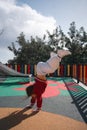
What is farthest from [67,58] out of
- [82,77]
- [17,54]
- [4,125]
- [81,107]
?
[4,125]

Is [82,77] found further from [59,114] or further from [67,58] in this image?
[67,58]

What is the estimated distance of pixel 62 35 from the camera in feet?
127

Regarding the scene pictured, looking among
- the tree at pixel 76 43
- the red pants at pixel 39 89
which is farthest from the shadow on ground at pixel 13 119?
the tree at pixel 76 43

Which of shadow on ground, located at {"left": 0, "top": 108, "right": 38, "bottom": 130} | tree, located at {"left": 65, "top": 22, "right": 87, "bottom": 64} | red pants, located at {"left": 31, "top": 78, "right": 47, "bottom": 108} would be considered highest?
tree, located at {"left": 65, "top": 22, "right": 87, "bottom": 64}

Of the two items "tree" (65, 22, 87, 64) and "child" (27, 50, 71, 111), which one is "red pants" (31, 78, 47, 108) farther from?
"tree" (65, 22, 87, 64)

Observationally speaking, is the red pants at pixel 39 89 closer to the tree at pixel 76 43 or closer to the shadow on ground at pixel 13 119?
the shadow on ground at pixel 13 119

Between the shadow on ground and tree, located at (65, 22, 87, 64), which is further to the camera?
tree, located at (65, 22, 87, 64)

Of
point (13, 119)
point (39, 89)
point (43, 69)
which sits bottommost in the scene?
point (13, 119)

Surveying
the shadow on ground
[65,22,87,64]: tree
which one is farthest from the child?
[65,22,87,64]: tree

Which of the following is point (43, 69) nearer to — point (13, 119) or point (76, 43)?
point (13, 119)

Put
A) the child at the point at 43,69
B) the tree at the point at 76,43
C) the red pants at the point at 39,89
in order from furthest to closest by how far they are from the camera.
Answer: the tree at the point at 76,43 < the red pants at the point at 39,89 < the child at the point at 43,69

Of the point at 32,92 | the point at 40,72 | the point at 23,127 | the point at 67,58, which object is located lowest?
the point at 23,127

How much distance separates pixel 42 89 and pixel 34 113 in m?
0.79

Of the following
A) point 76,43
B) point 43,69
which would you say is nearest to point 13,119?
point 43,69
